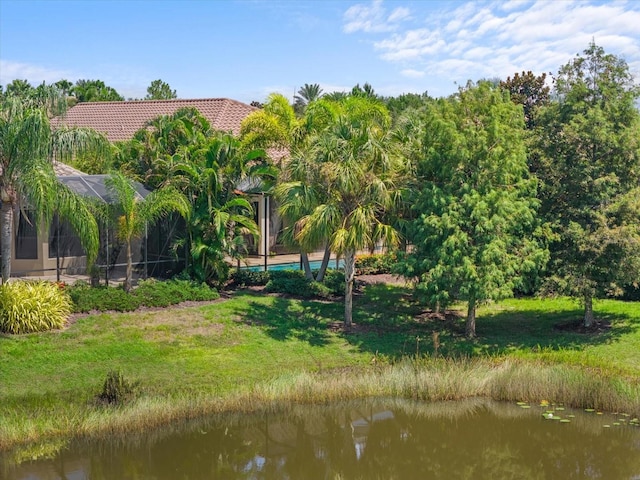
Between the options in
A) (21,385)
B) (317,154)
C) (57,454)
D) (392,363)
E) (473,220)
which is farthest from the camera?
(317,154)

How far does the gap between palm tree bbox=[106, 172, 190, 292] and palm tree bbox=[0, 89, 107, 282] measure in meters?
1.01

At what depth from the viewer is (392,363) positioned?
15.3m

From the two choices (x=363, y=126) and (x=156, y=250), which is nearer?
(x=363, y=126)

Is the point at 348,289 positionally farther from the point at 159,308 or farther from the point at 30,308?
the point at 30,308

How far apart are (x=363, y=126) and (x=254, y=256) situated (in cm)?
885

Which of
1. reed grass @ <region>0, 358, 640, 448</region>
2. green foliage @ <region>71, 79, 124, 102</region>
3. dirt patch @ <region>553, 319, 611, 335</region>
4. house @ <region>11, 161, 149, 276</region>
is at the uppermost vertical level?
green foliage @ <region>71, 79, 124, 102</region>

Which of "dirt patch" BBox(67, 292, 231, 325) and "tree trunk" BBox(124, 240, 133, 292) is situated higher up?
"tree trunk" BBox(124, 240, 133, 292)

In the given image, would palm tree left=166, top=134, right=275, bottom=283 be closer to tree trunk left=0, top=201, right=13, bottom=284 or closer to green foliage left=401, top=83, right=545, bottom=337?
tree trunk left=0, top=201, right=13, bottom=284

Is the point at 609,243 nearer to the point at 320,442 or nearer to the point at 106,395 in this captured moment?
the point at 320,442

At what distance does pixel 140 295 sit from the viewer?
1784cm

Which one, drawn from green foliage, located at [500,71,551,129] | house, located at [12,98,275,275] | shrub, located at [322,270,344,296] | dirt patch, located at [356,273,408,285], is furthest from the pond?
green foliage, located at [500,71,551,129]

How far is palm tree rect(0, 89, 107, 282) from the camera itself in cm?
1559

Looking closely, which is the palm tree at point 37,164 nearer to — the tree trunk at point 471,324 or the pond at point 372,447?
the pond at point 372,447

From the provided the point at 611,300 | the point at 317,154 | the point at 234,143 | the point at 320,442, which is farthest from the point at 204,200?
the point at 611,300
